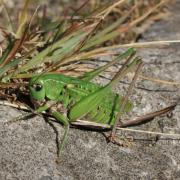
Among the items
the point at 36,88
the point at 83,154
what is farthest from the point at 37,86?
the point at 83,154

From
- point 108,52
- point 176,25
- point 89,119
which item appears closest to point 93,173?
point 89,119

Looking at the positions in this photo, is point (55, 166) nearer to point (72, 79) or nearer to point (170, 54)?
point (72, 79)

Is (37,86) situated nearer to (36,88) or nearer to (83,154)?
(36,88)

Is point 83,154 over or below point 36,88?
below

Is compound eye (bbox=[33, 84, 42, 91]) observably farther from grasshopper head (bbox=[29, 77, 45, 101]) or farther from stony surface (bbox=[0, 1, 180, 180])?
stony surface (bbox=[0, 1, 180, 180])

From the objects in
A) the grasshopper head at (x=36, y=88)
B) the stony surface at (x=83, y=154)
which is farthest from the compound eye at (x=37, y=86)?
the stony surface at (x=83, y=154)

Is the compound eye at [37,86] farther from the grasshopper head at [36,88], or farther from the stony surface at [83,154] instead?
the stony surface at [83,154]

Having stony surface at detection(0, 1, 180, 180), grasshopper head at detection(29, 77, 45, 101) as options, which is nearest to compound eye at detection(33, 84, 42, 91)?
grasshopper head at detection(29, 77, 45, 101)

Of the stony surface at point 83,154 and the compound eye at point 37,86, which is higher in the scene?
the compound eye at point 37,86
